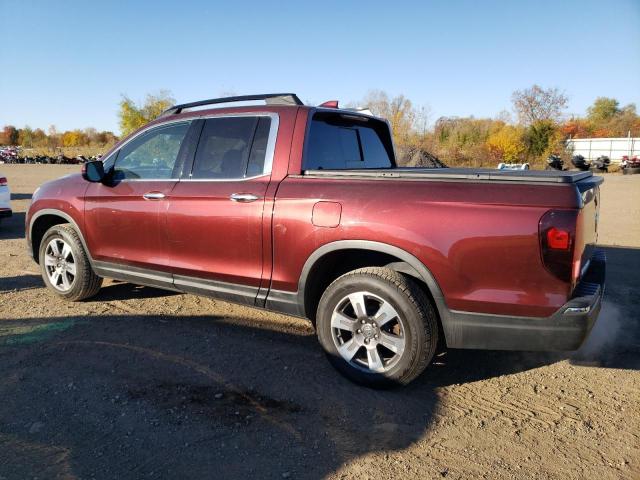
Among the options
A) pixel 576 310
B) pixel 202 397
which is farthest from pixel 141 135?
pixel 576 310

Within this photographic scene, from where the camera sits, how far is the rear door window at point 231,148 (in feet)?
12.8

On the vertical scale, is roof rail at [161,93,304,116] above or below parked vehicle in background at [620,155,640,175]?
above

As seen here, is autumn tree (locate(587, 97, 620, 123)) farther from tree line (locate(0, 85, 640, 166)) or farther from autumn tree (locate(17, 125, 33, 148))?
autumn tree (locate(17, 125, 33, 148))

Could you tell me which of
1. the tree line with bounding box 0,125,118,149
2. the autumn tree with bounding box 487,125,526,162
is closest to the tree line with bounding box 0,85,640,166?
the autumn tree with bounding box 487,125,526,162

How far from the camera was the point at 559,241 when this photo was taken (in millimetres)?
2725

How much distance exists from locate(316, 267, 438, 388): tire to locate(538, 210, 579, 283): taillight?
80 cm

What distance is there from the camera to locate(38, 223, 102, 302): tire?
16.4 feet

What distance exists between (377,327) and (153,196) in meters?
2.31

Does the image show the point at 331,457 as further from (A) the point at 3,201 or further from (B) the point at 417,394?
(A) the point at 3,201

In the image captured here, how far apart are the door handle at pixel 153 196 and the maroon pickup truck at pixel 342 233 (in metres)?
0.02

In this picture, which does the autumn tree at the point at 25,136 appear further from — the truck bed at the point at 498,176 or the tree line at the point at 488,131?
the truck bed at the point at 498,176

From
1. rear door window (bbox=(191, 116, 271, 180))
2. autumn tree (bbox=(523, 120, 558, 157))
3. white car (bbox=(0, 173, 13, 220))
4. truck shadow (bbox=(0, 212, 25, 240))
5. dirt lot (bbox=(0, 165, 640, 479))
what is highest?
autumn tree (bbox=(523, 120, 558, 157))

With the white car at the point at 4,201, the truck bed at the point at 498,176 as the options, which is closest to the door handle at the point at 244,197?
the truck bed at the point at 498,176

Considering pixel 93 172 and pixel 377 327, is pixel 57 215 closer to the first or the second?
pixel 93 172
